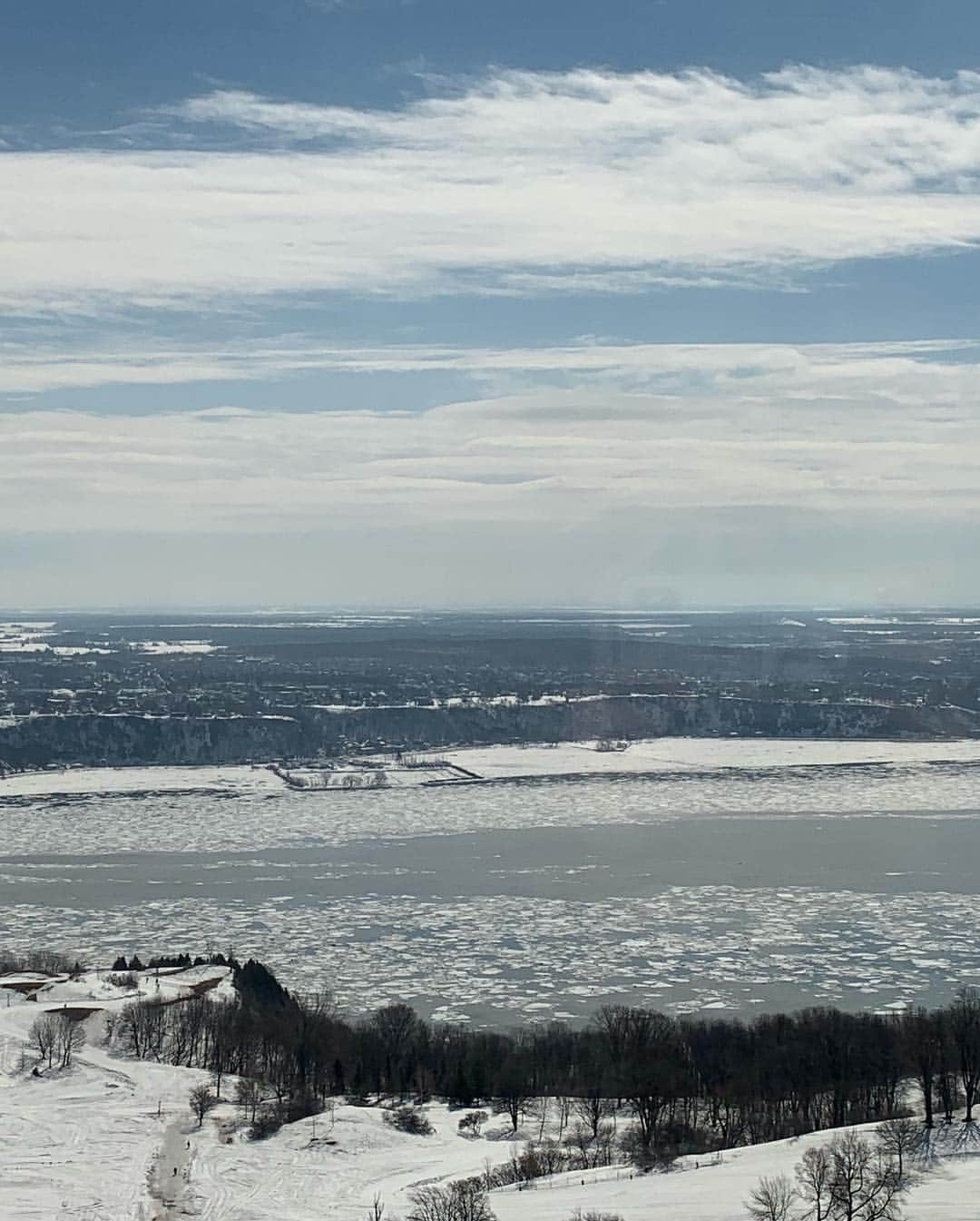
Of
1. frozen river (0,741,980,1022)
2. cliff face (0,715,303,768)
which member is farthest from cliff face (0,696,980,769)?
frozen river (0,741,980,1022)

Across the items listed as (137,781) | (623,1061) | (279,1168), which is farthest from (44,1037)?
(137,781)

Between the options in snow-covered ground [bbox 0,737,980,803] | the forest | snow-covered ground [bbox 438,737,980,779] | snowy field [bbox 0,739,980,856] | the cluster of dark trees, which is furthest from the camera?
snow-covered ground [bbox 438,737,980,779]

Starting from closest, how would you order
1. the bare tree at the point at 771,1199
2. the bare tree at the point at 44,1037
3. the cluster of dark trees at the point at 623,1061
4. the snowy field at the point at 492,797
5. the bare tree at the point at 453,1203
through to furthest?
the bare tree at the point at 771,1199
the bare tree at the point at 453,1203
the cluster of dark trees at the point at 623,1061
the bare tree at the point at 44,1037
the snowy field at the point at 492,797

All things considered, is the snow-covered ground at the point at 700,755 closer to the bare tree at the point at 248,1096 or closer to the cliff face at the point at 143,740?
the cliff face at the point at 143,740

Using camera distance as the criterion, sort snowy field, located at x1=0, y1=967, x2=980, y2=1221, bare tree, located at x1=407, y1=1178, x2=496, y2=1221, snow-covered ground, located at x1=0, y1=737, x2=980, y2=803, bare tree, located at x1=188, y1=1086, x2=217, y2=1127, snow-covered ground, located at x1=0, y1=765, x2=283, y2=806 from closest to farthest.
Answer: bare tree, located at x1=407, y1=1178, x2=496, y2=1221 < snowy field, located at x1=0, y1=967, x2=980, y2=1221 < bare tree, located at x1=188, y1=1086, x2=217, y2=1127 < snow-covered ground, located at x1=0, y1=765, x2=283, y2=806 < snow-covered ground, located at x1=0, y1=737, x2=980, y2=803

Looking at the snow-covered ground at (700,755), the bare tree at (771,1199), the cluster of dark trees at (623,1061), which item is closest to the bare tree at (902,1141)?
the cluster of dark trees at (623,1061)

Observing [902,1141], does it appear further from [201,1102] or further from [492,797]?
[492,797]

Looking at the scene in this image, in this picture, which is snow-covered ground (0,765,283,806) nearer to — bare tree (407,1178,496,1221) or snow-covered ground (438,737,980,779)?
snow-covered ground (438,737,980,779)
